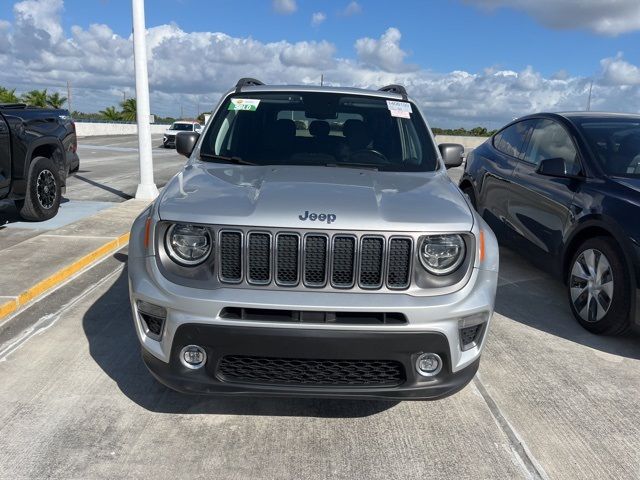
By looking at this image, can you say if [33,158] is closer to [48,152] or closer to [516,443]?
[48,152]

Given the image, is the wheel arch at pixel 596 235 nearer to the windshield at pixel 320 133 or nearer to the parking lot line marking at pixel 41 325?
the windshield at pixel 320 133

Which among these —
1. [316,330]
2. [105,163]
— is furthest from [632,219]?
[105,163]

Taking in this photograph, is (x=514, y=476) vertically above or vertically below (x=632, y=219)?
below

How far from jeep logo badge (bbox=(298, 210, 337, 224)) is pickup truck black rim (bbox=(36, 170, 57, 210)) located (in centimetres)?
582

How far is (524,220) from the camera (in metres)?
5.50

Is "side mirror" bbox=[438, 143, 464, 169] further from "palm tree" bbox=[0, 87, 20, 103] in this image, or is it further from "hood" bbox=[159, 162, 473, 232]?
"palm tree" bbox=[0, 87, 20, 103]

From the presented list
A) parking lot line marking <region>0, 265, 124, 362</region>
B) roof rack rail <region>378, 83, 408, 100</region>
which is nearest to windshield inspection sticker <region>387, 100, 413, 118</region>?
roof rack rail <region>378, 83, 408, 100</region>

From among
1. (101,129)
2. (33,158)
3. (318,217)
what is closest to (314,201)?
(318,217)

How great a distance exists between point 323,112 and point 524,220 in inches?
97.6

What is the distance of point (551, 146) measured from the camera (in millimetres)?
5398

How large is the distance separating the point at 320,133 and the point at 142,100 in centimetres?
698

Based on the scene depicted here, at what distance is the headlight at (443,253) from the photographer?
8.88 feet

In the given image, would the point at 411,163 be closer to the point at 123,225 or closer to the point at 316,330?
the point at 316,330

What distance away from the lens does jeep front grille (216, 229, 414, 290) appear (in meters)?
2.62
